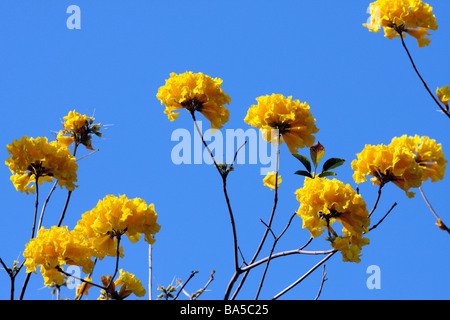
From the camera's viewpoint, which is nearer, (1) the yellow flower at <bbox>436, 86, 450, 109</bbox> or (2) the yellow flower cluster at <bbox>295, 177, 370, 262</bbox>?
(2) the yellow flower cluster at <bbox>295, 177, 370, 262</bbox>

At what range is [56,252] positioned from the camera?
9.91ft

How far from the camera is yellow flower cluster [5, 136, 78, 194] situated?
11.5 feet

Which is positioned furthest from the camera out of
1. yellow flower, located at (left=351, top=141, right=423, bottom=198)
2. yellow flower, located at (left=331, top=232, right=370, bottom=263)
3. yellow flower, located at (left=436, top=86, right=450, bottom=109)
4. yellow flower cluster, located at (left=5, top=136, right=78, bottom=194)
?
yellow flower, located at (left=436, top=86, right=450, bottom=109)

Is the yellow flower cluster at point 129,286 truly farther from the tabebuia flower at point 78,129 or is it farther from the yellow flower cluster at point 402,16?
the yellow flower cluster at point 402,16

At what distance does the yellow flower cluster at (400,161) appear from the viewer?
10.5 ft

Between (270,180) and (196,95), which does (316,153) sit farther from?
(196,95)

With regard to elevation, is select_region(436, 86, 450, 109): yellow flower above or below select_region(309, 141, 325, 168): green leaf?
above

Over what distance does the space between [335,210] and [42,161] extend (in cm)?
Result: 200

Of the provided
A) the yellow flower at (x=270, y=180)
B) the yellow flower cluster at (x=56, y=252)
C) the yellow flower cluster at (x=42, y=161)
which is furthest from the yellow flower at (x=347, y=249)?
the yellow flower cluster at (x=42, y=161)

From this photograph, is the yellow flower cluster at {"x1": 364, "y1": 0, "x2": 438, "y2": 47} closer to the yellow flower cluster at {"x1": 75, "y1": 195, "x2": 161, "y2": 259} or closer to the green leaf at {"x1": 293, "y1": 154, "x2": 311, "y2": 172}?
the green leaf at {"x1": 293, "y1": 154, "x2": 311, "y2": 172}

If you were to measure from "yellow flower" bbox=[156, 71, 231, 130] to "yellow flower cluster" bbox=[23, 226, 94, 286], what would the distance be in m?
1.13

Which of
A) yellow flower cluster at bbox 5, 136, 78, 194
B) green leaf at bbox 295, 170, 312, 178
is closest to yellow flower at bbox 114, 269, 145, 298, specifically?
yellow flower cluster at bbox 5, 136, 78, 194
